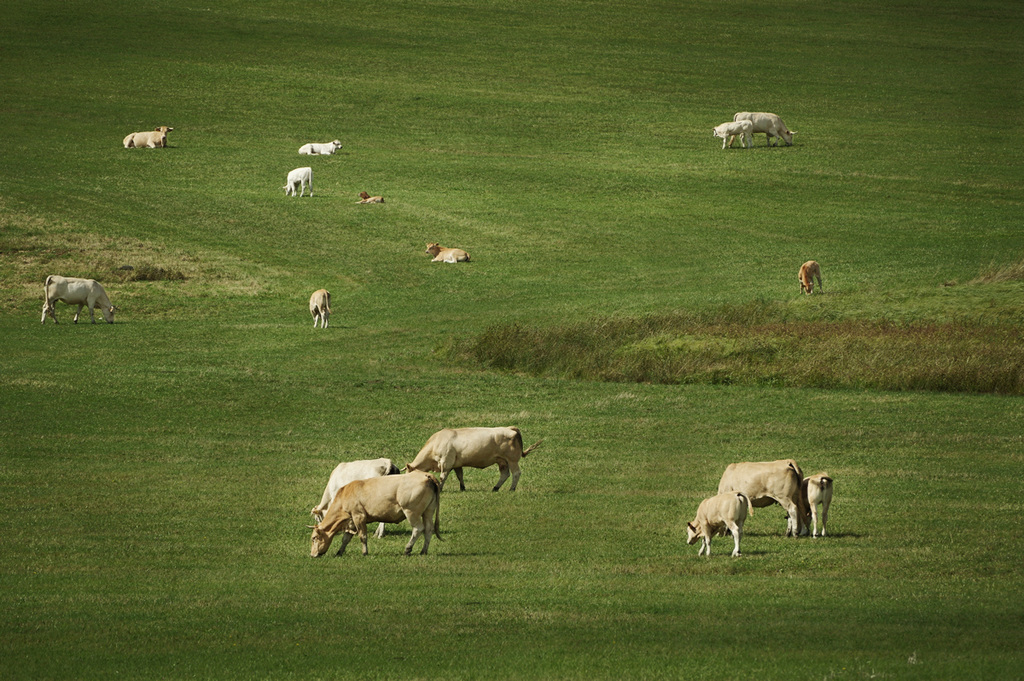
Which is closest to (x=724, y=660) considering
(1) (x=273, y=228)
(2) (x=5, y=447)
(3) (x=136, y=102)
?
(2) (x=5, y=447)

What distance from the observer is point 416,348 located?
36.7 meters

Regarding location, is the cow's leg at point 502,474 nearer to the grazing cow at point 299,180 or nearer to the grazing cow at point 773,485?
the grazing cow at point 773,485

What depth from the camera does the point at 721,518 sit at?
56.5ft

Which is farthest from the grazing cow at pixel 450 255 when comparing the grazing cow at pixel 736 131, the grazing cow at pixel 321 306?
the grazing cow at pixel 736 131

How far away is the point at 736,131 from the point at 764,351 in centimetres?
3629

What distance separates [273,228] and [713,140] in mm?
26293

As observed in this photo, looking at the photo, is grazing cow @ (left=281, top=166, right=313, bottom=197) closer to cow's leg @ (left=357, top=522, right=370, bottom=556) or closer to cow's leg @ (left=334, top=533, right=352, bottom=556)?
cow's leg @ (left=334, top=533, right=352, bottom=556)

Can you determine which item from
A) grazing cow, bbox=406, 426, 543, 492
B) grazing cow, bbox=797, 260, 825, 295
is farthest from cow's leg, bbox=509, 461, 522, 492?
grazing cow, bbox=797, 260, 825, 295

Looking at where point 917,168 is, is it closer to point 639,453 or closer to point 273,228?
point 273,228

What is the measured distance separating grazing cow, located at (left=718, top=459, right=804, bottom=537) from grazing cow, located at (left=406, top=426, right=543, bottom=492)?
14.3ft

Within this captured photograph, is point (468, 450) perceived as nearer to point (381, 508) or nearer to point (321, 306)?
point (381, 508)

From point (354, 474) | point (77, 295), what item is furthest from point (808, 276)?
point (354, 474)

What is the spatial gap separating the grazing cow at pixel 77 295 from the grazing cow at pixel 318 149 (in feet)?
77.9

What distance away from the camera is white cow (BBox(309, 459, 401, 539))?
19453 mm
